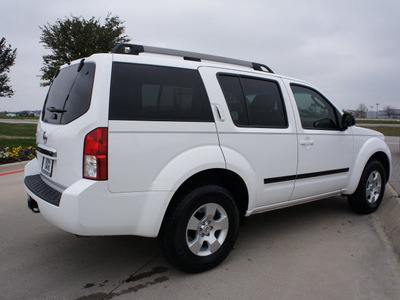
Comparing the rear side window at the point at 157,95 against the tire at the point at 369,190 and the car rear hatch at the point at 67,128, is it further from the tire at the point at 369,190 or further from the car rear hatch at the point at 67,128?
the tire at the point at 369,190

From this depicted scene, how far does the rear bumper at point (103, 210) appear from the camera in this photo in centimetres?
232

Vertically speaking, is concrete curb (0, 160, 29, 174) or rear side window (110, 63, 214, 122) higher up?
rear side window (110, 63, 214, 122)

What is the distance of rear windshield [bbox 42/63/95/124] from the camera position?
2520 mm

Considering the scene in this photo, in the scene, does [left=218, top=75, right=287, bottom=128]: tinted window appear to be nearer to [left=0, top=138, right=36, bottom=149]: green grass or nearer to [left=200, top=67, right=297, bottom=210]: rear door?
[left=200, top=67, right=297, bottom=210]: rear door

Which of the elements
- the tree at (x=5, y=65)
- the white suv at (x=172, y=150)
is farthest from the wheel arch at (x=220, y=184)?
the tree at (x=5, y=65)

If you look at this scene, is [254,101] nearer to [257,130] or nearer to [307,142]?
A: [257,130]

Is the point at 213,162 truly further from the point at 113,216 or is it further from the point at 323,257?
the point at 323,257

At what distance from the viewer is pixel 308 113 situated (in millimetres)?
3781

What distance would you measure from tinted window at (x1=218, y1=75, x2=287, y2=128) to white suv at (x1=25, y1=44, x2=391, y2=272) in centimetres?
1

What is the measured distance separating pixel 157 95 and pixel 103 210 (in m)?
0.98

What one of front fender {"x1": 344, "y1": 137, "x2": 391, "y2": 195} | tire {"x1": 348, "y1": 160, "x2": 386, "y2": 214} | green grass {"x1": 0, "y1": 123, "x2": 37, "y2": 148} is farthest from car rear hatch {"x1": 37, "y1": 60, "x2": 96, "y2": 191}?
green grass {"x1": 0, "y1": 123, "x2": 37, "y2": 148}

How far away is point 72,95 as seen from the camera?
8.84 feet

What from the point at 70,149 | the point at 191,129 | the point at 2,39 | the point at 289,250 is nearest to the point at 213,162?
the point at 191,129

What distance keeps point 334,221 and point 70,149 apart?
11.1 feet
